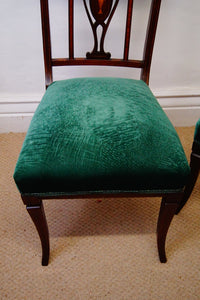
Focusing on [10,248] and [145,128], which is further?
[10,248]

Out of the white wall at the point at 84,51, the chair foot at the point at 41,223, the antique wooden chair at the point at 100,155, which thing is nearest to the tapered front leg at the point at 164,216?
the antique wooden chair at the point at 100,155

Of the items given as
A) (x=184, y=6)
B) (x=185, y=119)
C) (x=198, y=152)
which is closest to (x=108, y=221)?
(x=198, y=152)

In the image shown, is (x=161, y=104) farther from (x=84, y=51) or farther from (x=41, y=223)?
(x=41, y=223)

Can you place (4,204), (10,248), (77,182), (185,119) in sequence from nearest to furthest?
1. (77,182)
2. (10,248)
3. (4,204)
4. (185,119)

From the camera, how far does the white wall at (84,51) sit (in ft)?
3.42

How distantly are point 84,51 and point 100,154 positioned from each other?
70cm

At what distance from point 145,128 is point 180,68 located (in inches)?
30.1

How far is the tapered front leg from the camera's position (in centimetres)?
62

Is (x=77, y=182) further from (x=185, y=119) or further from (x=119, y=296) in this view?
(x=185, y=119)

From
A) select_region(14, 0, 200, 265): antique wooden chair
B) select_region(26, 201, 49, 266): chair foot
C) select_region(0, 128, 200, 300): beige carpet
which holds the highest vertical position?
select_region(14, 0, 200, 265): antique wooden chair

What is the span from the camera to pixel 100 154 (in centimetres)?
55

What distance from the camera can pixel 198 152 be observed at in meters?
0.73

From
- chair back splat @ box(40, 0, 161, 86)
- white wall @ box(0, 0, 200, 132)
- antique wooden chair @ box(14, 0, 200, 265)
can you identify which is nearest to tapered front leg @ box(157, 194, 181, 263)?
antique wooden chair @ box(14, 0, 200, 265)

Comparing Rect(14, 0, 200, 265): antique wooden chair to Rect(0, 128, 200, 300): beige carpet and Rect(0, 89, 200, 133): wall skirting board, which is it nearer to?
Rect(0, 128, 200, 300): beige carpet
